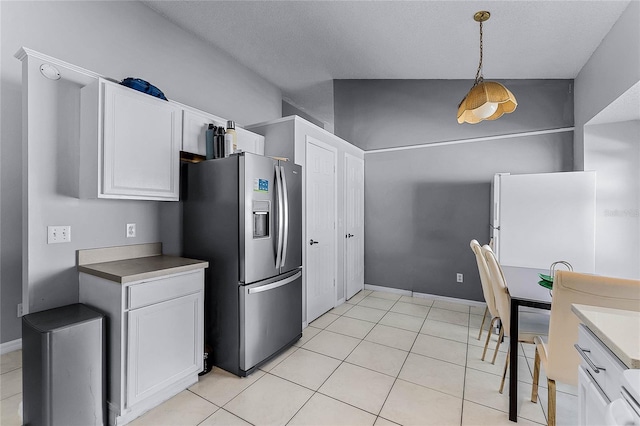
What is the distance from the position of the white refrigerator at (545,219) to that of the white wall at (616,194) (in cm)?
50

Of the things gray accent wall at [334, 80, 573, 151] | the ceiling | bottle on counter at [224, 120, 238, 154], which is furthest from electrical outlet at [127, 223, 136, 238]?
gray accent wall at [334, 80, 573, 151]

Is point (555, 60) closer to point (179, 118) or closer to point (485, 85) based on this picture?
point (485, 85)

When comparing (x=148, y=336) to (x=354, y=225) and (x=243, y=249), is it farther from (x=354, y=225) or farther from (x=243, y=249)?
(x=354, y=225)

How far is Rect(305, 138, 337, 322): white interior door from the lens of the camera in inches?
127

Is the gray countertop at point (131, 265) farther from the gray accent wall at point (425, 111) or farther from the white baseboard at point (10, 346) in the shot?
the gray accent wall at point (425, 111)

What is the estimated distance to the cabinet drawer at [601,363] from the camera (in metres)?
0.84

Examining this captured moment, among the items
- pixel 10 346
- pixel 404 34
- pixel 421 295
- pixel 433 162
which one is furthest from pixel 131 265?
pixel 433 162

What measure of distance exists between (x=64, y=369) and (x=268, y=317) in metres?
1.27

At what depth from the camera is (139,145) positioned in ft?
6.86

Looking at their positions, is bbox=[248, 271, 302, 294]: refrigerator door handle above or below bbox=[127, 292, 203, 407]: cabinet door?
above

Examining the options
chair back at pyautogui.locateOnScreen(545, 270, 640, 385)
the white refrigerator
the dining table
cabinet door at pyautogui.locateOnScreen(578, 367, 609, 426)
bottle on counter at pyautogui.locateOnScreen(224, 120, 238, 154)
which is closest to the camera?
cabinet door at pyautogui.locateOnScreen(578, 367, 609, 426)

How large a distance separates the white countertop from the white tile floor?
111 cm

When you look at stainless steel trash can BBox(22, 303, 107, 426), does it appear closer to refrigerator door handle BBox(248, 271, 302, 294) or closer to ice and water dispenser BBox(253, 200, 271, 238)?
refrigerator door handle BBox(248, 271, 302, 294)

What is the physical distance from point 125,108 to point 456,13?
283cm
